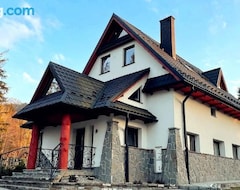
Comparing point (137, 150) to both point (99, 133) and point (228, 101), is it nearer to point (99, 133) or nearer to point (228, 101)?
point (99, 133)

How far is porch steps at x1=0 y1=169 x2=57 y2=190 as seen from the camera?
28.1 ft

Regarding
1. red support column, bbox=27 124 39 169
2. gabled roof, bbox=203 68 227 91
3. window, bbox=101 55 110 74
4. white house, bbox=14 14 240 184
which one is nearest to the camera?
white house, bbox=14 14 240 184

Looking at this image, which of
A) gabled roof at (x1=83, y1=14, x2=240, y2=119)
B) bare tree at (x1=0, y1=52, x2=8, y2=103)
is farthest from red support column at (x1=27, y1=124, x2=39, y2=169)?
bare tree at (x1=0, y1=52, x2=8, y2=103)

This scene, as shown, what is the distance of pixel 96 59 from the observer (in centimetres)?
1608

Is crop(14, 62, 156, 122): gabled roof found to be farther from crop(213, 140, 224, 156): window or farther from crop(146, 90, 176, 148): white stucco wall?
crop(213, 140, 224, 156): window

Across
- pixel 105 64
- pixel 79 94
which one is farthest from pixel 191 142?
pixel 105 64

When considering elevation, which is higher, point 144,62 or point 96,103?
point 144,62

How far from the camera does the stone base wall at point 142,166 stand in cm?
1085

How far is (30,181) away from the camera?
923 cm

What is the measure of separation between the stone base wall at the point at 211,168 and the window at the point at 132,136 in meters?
2.46

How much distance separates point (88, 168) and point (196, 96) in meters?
6.14

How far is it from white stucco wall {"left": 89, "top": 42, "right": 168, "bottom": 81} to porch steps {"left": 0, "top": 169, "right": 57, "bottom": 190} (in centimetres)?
648

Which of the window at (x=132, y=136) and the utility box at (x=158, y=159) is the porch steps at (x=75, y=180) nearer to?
the window at (x=132, y=136)

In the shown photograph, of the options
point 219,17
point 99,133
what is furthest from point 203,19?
→ point 99,133
